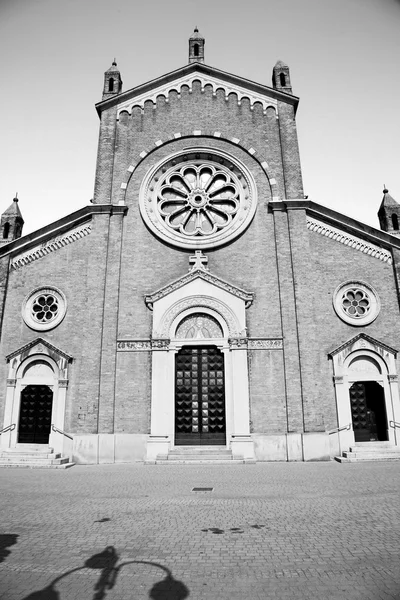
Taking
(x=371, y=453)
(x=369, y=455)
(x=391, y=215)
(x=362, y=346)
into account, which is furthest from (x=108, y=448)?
(x=391, y=215)

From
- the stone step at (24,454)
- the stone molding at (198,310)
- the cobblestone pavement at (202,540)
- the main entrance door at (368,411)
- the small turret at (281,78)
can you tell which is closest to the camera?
the cobblestone pavement at (202,540)

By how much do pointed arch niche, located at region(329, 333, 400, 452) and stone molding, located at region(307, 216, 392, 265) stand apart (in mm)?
4121

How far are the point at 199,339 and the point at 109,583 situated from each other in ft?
44.7

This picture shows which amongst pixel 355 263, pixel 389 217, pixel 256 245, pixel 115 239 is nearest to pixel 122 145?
pixel 115 239

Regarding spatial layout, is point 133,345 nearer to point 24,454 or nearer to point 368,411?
point 24,454

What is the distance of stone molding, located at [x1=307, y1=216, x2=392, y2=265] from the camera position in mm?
19438

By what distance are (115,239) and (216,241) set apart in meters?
4.91

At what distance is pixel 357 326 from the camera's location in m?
18.6

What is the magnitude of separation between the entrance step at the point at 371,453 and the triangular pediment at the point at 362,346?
12.7 ft

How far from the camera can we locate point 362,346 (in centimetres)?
1817

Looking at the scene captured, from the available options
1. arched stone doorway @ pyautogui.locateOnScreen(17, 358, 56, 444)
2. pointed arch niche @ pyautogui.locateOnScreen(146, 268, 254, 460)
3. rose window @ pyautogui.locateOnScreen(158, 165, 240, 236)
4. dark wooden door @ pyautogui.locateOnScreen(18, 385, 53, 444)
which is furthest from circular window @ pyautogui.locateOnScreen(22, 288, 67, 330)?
rose window @ pyautogui.locateOnScreen(158, 165, 240, 236)

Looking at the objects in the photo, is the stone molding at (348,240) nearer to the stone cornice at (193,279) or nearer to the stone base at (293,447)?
the stone cornice at (193,279)

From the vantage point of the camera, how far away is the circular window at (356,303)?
18.7 metres

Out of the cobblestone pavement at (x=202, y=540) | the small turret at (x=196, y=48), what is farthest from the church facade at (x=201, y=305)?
the cobblestone pavement at (x=202, y=540)
